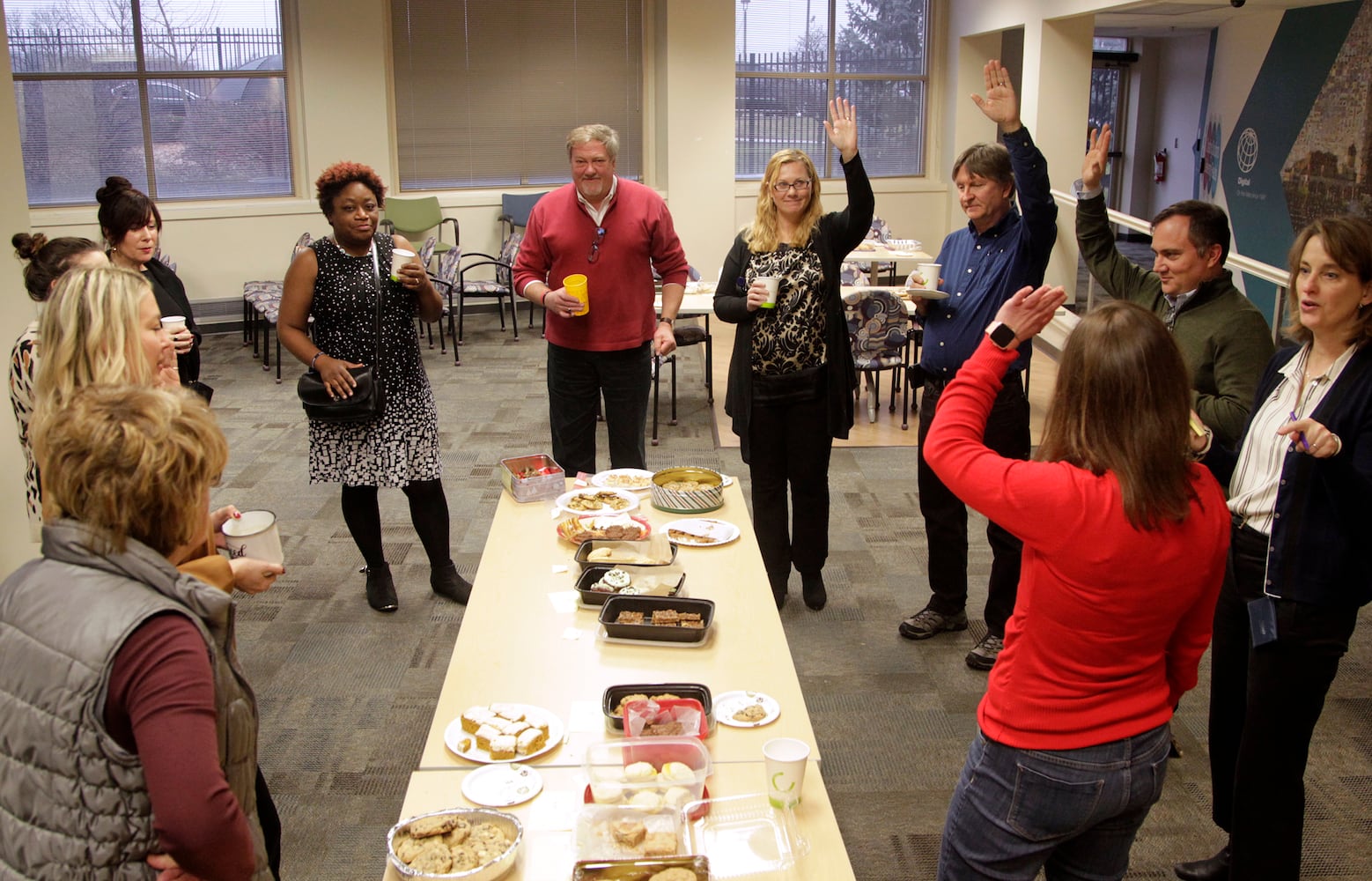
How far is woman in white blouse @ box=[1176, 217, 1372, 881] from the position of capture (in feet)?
6.87

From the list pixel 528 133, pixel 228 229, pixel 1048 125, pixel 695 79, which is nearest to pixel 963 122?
pixel 1048 125

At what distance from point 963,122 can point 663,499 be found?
8336mm

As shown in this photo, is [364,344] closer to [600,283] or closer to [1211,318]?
[600,283]

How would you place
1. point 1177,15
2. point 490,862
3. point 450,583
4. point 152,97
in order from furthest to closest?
point 152,97, point 1177,15, point 450,583, point 490,862

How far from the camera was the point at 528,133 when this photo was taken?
9.98 metres

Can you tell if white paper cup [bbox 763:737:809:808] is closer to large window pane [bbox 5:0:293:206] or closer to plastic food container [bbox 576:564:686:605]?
plastic food container [bbox 576:564:686:605]

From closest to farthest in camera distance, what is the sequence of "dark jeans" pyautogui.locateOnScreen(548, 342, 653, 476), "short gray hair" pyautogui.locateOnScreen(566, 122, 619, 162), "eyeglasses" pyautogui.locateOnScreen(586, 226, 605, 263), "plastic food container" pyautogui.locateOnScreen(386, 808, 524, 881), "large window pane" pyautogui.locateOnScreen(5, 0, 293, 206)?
"plastic food container" pyautogui.locateOnScreen(386, 808, 524, 881), "short gray hair" pyautogui.locateOnScreen(566, 122, 619, 162), "eyeglasses" pyautogui.locateOnScreen(586, 226, 605, 263), "dark jeans" pyautogui.locateOnScreen(548, 342, 653, 476), "large window pane" pyautogui.locateOnScreen(5, 0, 293, 206)

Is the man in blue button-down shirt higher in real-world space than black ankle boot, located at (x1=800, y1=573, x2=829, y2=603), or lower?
higher

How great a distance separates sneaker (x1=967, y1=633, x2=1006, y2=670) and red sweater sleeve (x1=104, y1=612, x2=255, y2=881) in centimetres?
270

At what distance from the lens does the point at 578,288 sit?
3.66 metres

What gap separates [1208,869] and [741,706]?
1.30 m

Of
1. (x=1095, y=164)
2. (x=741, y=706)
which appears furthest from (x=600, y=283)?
(x=741, y=706)

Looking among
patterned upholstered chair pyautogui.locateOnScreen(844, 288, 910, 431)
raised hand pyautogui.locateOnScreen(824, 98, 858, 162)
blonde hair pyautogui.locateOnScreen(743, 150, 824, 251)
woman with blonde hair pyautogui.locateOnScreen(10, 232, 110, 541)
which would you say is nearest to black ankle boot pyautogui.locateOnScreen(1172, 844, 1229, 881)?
blonde hair pyautogui.locateOnScreen(743, 150, 824, 251)

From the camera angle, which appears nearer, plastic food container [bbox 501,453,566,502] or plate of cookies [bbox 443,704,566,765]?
plate of cookies [bbox 443,704,566,765]
